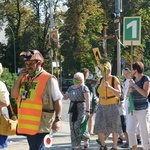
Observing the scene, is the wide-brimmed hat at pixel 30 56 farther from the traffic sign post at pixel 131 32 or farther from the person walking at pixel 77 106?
the traffic sign post at pixel 131 32

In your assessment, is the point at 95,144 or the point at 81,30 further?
the point at 81,30

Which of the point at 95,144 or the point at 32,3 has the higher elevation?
the point at 32,3

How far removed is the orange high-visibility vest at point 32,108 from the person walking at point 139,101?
2344 millimetres

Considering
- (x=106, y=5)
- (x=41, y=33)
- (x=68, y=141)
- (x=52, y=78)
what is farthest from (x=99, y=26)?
(x=52, y=78)

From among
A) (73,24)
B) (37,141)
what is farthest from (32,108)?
(73,24)

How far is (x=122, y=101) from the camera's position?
8.62 m

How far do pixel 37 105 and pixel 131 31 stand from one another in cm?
403

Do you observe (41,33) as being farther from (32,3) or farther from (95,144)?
(95,144)

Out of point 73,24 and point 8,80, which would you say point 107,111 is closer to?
point 8,80

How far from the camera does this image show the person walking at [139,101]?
281 inches

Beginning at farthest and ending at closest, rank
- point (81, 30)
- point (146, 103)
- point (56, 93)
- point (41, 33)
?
1. point (41, 33)
2. point (81, 30)
3. point (146, 103)
4. point (56, 93)

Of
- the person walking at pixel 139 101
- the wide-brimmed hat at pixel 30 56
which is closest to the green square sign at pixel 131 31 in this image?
the person walking at pixel 139 101

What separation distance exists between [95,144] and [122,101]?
1320 millimetres

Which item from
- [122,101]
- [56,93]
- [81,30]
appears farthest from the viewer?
[81,30]
